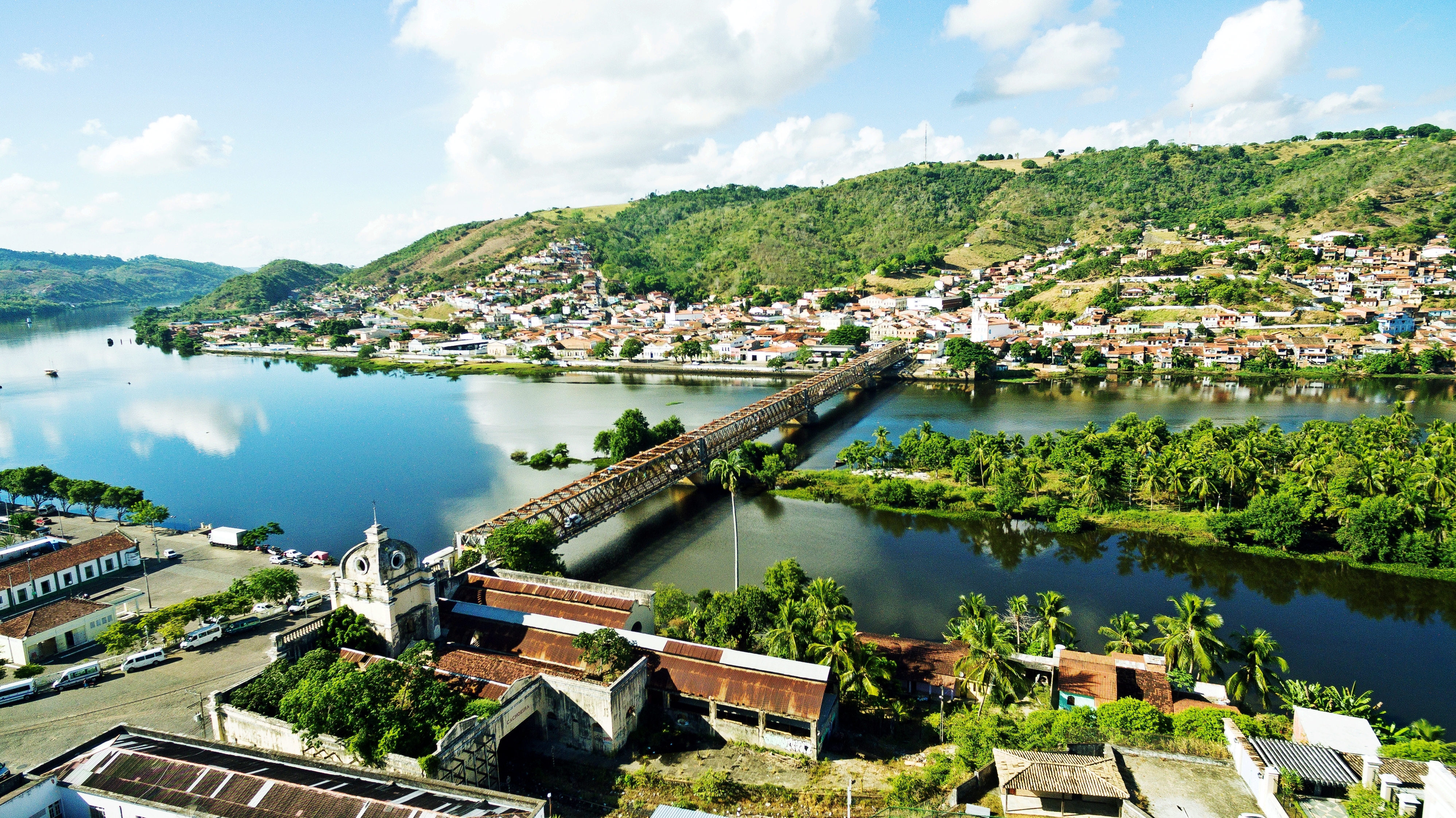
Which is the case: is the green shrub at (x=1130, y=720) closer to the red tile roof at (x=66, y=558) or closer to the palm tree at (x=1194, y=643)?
the palm tree at (x=1194, y=643)

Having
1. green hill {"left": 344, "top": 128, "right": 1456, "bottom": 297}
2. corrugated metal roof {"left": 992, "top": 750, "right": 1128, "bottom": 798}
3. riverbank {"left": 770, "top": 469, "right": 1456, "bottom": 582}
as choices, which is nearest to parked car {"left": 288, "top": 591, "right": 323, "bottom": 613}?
corrugated metal roof {"left": 992, "top": 750, "right": 1128, "bottom": 798}

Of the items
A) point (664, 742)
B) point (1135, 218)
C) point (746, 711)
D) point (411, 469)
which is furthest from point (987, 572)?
point (1135, 218)

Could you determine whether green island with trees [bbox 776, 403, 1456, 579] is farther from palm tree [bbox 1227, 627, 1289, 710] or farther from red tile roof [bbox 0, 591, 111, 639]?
red tile roof [bbox 0, 591, 111, 639]

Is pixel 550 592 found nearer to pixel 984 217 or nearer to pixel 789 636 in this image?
pixel 789 636

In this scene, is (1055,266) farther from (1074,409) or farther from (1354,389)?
(1074,409)

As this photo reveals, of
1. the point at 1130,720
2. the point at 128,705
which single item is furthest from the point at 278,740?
the point at 1130,720
